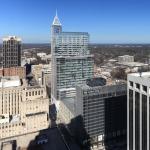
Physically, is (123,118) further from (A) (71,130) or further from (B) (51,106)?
(B) (51,106)

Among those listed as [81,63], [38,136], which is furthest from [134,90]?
[81,63]

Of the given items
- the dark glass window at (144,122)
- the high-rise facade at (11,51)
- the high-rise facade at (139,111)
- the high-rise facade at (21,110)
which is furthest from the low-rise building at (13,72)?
the dark glass window at (144,122)

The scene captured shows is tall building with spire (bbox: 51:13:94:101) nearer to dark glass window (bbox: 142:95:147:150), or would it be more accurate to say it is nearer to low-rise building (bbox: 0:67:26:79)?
low-rise building (bbox: 0:67:26:79)

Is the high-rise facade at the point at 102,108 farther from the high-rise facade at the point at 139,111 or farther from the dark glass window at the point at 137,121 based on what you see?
the dark glass window at the point at 137,121

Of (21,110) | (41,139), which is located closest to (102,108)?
(41,139)

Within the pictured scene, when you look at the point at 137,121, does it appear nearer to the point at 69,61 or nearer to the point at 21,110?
the point at 21,110

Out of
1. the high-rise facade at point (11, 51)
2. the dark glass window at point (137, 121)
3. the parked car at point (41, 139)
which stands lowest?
the parked car at point (41, 139)
